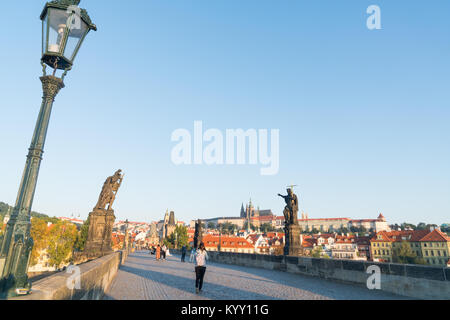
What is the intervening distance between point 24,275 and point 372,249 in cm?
11727

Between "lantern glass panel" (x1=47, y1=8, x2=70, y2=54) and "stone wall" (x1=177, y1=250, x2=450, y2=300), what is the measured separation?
896cm

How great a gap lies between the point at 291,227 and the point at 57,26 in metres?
12.3

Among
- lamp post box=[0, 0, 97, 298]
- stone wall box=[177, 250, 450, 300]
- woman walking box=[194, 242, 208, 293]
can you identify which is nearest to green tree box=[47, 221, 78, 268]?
stone wall box=[177, 250, 450, 300]

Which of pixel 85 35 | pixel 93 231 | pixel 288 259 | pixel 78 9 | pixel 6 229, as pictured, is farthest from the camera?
pixel 93 231

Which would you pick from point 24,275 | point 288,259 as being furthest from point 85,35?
point 288,259

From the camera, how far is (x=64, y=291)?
308 centimetres

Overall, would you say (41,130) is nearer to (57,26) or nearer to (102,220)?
(57,26)

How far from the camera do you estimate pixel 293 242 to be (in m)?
13.2

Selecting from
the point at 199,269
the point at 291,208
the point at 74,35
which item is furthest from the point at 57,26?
the point at 291,208

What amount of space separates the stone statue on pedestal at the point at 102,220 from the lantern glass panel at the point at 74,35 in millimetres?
13228

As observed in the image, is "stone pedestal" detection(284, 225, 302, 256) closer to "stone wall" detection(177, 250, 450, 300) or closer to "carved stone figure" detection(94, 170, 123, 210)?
"stone wall" detection(177, 250, 450, 300)

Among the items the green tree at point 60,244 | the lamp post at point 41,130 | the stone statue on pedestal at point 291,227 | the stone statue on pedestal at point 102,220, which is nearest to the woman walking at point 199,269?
the lamp post at point 41,130
